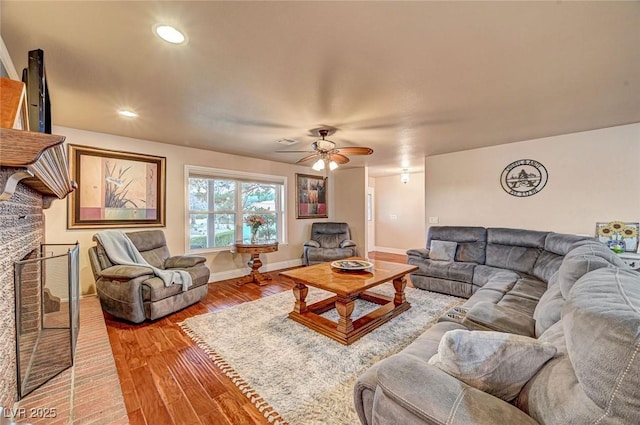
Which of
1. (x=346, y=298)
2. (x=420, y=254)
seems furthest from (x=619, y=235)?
(x=346, y=298)

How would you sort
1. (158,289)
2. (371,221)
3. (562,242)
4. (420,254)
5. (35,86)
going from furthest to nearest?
1. (371,221)
2. (420,254)
3. (562,242)
4. (158,289)
5. (35,86)

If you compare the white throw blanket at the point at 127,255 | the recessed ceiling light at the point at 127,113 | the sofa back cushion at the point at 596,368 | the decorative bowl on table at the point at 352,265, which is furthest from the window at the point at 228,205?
the sofa back cushion at the point at 596,368

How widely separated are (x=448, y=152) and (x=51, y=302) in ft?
18.1

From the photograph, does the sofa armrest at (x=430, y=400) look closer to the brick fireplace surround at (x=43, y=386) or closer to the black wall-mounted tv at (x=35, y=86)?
the brick fireplace surround at (x=43, y=386)

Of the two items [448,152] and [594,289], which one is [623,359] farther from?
[448,152]

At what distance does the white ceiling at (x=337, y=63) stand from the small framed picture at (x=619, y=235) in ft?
4.19

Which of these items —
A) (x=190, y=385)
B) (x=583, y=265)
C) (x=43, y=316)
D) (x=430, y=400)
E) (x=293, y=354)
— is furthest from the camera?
(x=293, y=354)

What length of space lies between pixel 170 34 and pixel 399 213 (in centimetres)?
680

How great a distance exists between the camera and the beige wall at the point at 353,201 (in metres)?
6.10

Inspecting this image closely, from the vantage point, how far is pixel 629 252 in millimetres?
3076

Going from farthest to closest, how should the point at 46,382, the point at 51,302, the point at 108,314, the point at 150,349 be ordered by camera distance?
the point at 108,314 → the point at 150,349 → the point at 51,302 → the point at 46,382

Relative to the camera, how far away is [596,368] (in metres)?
0.70

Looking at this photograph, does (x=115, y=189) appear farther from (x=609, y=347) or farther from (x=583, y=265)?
(x=583, y=265)

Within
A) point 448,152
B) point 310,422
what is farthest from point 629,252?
point 310,422
